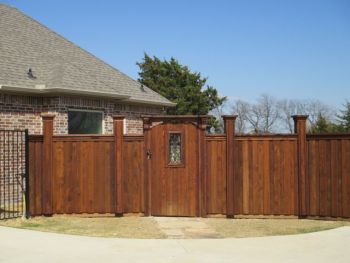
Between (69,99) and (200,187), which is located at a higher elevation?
(69,99)

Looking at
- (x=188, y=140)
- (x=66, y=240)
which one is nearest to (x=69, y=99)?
(x=188, y=140)

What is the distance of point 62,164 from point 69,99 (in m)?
3.12

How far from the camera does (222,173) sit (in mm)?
11086

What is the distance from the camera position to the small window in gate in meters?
11.1

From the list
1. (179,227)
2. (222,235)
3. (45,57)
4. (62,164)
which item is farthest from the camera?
(45,57)

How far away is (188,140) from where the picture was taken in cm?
1109

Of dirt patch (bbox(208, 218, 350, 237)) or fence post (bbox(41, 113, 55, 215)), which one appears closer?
dirt patch (bbox(208, 218, 350, 237))

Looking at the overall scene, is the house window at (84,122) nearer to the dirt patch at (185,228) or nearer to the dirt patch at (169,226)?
the dirt patch at (169,226)

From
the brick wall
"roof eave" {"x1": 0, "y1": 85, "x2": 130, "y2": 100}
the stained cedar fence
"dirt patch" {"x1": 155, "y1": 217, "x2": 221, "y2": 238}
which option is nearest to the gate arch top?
the stained cedar fence

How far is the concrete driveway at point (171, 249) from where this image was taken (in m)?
7.26

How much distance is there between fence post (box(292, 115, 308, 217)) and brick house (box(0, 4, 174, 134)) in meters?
6.12

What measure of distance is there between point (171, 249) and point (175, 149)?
364cm

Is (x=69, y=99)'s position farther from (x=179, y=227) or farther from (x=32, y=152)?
(x=179, y=227)

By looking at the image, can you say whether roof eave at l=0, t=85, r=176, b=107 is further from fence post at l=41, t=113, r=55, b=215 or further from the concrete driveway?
the concrete driveway
